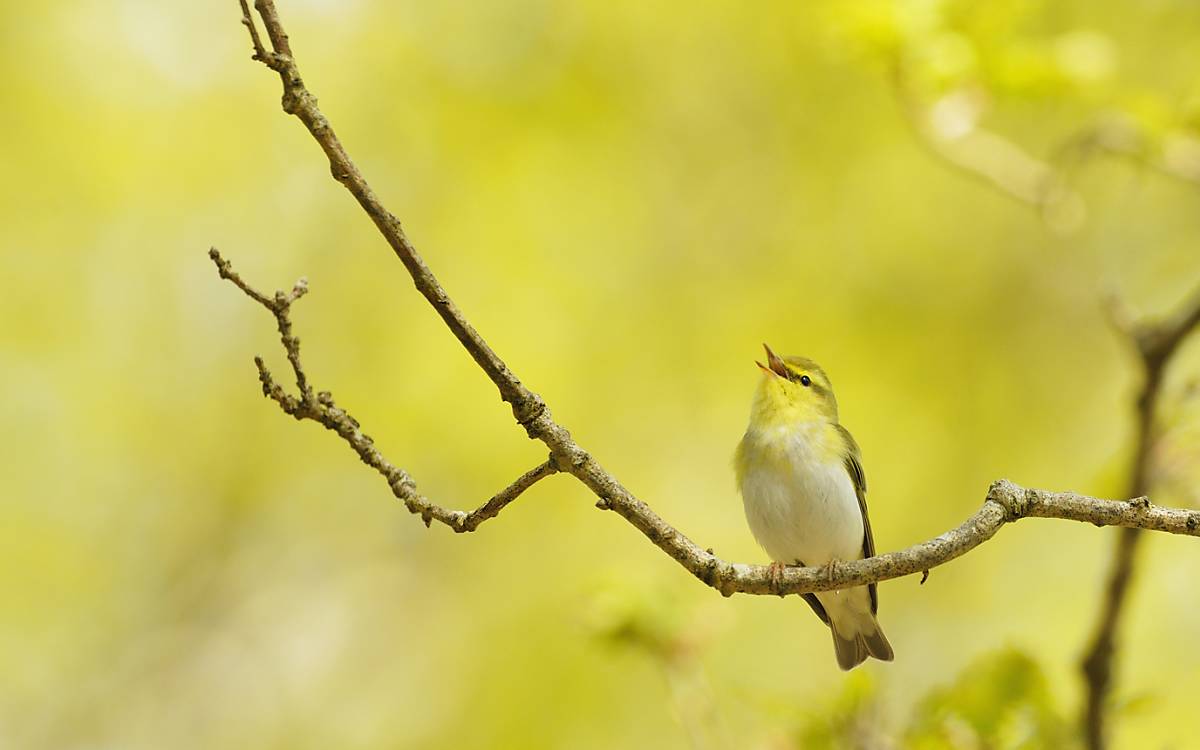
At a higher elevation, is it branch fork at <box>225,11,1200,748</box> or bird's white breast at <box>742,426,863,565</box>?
bird's white breast at <box>742,426,863,565</box>

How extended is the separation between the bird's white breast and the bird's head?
0.12 meters

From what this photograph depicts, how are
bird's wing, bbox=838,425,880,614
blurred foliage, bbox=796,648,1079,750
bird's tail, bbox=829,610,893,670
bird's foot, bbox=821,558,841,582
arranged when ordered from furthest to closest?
bird's tail, bbox=829,610,893,670, bird's wing, bbox=838,425,880,614, blurred foliage, bbox=796,648,1079,750, bird's foot, bbox=821,558,841,582

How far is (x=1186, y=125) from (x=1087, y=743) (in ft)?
8.34

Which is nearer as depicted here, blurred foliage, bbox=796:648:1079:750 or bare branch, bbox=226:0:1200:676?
bare branch, bbox=226:0:1200:676

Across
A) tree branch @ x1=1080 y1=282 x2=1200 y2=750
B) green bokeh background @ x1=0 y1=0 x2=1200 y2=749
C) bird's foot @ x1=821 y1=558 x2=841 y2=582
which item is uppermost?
green bokeh background @ x1=0 y1=0 x2=1200 y2=749

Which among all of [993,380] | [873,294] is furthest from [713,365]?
[993,380]

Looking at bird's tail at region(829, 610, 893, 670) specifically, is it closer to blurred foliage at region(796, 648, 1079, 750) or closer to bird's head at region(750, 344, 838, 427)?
bird's head at region(750, 344, 838, 427)

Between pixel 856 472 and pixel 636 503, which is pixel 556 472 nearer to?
pixel 636 503

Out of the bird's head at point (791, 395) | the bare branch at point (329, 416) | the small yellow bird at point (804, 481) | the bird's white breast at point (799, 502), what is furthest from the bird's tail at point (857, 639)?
the bare branch at point (329, 416)

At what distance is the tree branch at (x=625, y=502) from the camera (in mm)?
2475

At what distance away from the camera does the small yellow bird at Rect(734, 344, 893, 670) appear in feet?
16.9

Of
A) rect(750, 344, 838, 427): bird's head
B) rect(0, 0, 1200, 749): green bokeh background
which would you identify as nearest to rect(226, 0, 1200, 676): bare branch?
rect(750, 344, 838, 427): bird's head

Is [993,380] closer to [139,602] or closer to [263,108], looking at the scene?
[263,108]

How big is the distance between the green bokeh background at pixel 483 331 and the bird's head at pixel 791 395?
14.0ft
